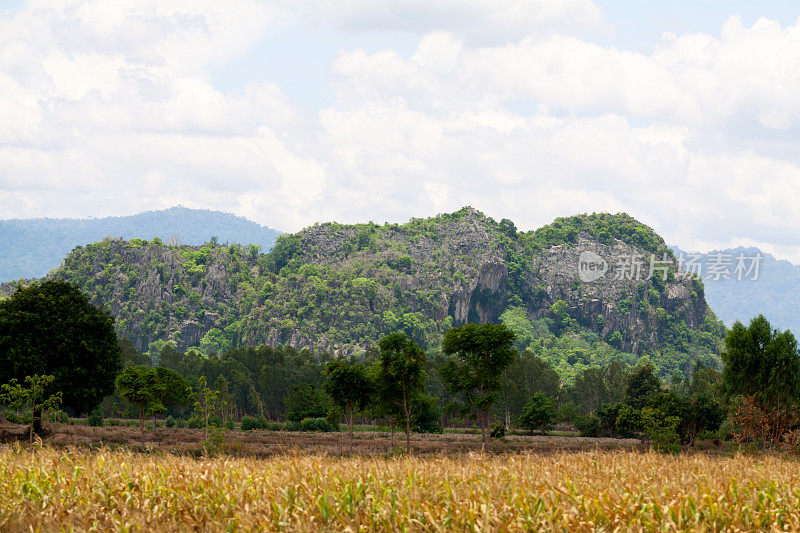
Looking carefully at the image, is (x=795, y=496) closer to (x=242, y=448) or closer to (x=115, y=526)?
(x=115, y=526)

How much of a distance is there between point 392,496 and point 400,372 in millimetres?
36046

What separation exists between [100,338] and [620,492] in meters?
51.7

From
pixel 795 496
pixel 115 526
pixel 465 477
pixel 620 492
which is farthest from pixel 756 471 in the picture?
pixel 115 526

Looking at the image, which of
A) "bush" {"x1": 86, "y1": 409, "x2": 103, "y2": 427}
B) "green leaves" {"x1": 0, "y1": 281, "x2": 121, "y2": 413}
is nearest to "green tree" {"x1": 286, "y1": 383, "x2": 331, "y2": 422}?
"bush" {"x1": 86, "y1": 409, "x2": 103, "y2": 427}

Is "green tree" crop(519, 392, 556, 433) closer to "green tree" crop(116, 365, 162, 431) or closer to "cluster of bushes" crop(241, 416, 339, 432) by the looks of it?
"cluster of bushes" crop(241, 416, 339, 432)

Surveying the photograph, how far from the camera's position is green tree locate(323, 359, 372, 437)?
5025cm

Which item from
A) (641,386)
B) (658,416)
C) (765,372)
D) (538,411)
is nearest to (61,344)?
(765,372)

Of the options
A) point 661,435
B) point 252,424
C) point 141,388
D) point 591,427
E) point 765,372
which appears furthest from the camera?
point 591,427

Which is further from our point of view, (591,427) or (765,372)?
(591,427)

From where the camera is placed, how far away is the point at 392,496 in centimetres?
1189

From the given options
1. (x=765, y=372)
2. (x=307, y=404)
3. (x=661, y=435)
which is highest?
(x=765, y=372)

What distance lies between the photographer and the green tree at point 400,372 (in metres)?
47.4

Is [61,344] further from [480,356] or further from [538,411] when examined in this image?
[538,411]

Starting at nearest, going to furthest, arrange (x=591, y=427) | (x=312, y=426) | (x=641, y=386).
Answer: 1. (x=312, y=426)
2. (x=641, y=386)
3. (x=591, y=427)
